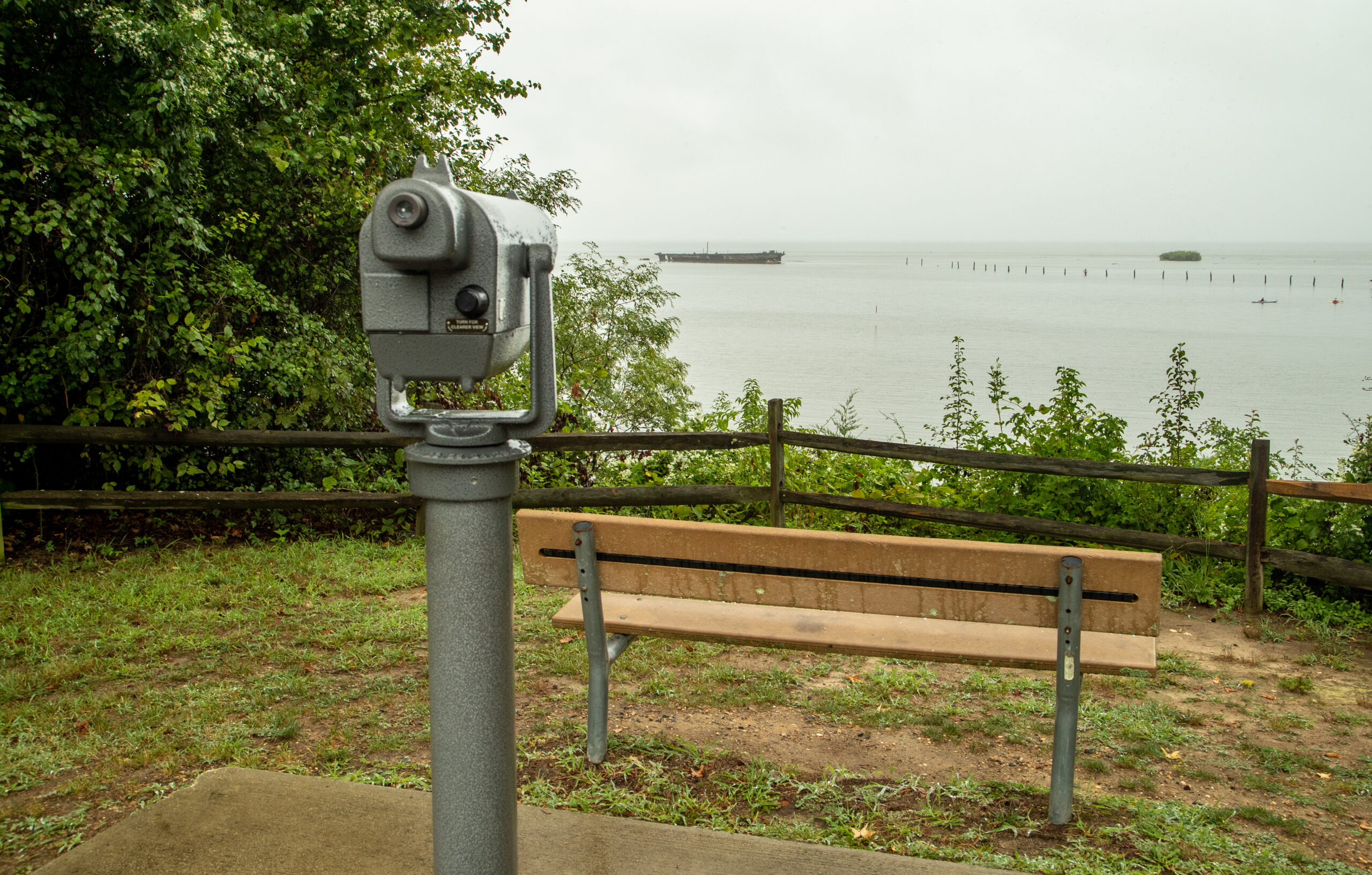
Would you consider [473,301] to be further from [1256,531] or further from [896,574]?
[1256,531]

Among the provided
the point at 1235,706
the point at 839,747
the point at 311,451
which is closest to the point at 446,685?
the point at 839,747

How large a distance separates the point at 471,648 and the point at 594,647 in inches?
59.7

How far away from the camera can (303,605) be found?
5328 mm

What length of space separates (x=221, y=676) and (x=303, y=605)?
1.10 meters

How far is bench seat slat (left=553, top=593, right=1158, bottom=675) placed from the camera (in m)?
3.02

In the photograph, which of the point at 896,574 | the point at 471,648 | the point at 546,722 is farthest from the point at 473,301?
the point at 546,722

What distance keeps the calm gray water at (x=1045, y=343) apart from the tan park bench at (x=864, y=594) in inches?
646

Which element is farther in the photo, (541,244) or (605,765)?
(605,765)

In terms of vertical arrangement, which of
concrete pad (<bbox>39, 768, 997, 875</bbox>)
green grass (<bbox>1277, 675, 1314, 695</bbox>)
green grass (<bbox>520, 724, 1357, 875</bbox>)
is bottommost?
green grass (<bbox>1277, 675, 1314, 695</bbox>)

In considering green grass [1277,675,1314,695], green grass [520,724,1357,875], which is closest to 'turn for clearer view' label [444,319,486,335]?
green grass [520,724,1357,875]

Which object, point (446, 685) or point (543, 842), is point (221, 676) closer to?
point (543, 842)

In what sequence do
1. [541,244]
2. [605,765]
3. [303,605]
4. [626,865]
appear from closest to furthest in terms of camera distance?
[541,244] → [626,865] → [605,765] → [303,605]

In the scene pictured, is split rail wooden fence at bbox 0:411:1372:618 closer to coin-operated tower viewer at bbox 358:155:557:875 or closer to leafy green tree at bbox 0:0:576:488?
leafy green tree at bbox 0:0:576:488

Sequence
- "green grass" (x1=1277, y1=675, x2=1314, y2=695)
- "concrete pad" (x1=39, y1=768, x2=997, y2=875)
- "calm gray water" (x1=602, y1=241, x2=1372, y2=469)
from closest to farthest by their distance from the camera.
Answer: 1. "concrete pad" (x1=39, y1=768, x2=997, y2=875)
2. "green grass" (x1=1277, y1=675, x2=1314, y2=695)
3. "calm gray water" (x1=602, y1=241, x2=1372, y2=469)
